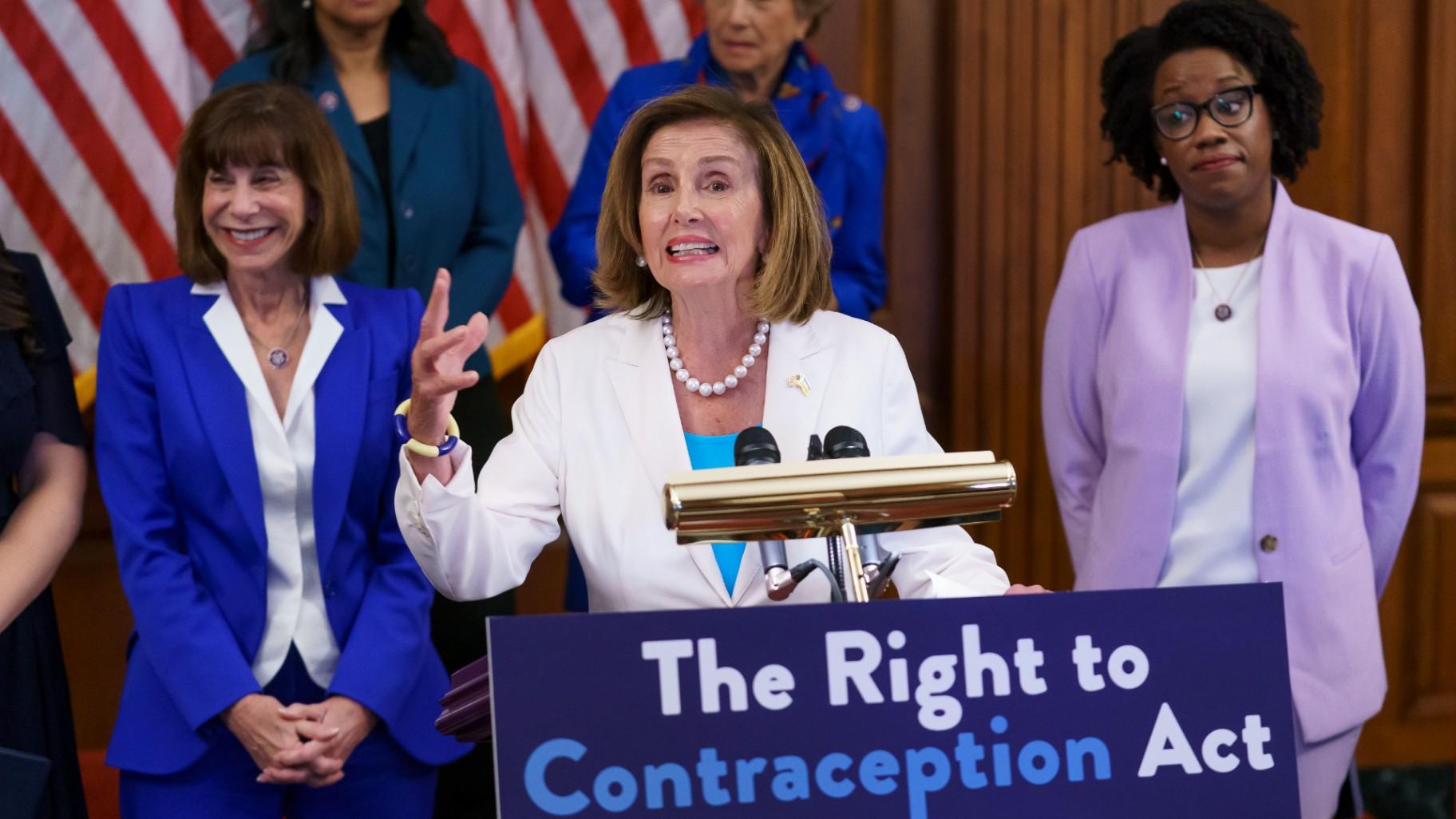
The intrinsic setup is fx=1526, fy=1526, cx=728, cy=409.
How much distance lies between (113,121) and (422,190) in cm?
101

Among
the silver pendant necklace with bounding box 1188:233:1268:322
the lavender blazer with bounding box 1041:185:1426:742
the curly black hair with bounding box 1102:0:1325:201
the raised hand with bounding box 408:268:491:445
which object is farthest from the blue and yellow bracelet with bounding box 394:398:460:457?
the curly black hair with bounding box 1102:0:1325:201

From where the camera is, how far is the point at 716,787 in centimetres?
141

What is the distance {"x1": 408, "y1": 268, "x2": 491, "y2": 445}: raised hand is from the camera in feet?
5.99

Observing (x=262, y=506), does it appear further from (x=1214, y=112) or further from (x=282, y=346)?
(x=1214, y=112)

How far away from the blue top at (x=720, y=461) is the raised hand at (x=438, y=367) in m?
0.38

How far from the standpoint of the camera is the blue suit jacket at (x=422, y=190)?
130 inches

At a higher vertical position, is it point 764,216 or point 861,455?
point 764,216

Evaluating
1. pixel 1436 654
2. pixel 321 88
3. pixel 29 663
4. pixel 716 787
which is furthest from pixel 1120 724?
pixel 1436 654

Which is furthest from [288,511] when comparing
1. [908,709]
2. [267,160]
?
[908,709]

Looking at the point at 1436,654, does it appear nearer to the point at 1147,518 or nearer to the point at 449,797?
the point at 1147,518

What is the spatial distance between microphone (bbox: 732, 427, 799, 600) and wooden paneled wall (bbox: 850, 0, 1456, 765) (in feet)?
8.32

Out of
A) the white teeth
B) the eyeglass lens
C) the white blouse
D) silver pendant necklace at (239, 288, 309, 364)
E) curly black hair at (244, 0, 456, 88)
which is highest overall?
curly black hair at (244, 0, 456, 88)

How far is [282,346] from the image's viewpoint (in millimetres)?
2770

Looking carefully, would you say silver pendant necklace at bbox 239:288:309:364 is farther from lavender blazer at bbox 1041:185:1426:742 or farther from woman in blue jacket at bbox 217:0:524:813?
lavender blazer at bbox 1041:185:1426:742
